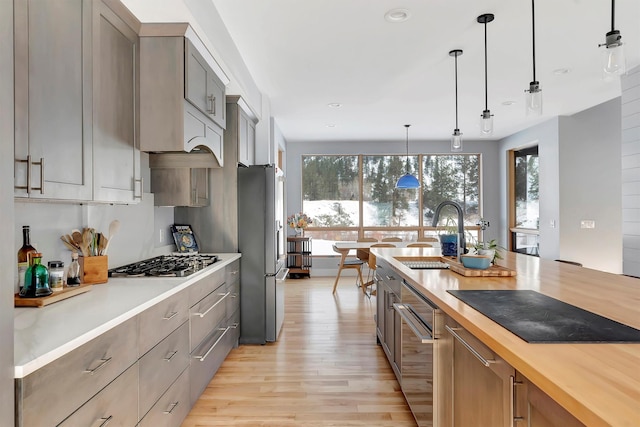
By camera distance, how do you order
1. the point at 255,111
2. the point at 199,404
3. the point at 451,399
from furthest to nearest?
the point at 255,111, the point at 199,404, the point at 451,399

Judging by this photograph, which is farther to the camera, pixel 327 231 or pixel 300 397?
pixel 327 231

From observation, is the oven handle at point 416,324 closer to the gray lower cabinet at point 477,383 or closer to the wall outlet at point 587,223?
the gray lower cabinet at point 477,383

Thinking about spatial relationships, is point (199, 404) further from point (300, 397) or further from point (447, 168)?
point (447, 168)

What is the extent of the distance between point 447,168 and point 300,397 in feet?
21.2

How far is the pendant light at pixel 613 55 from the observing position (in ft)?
5.64

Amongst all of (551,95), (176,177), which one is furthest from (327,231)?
(176,177)

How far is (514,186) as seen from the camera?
758 cm

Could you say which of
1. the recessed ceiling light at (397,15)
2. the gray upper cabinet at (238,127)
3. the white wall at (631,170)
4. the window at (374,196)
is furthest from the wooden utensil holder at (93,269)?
the window at (374,196)

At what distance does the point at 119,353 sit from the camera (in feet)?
4.94

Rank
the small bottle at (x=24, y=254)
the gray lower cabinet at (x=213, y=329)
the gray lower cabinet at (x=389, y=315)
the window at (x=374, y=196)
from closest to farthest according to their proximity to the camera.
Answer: the small bottle at (x=24, y=254)
the gray lower cabinet at (x=213, y=329)
the gray lower cabinet at (x=389, y=315)
the window at (x=374, y=196)

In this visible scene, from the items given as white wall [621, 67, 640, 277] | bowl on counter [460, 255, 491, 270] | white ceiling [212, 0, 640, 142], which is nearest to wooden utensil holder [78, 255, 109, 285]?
white ceiling [212, 0, 640, 142]

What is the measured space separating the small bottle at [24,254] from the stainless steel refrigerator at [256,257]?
6.67 ft

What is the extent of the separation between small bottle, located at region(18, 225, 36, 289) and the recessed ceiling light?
2652 millimetres

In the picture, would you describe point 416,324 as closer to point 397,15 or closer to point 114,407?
point 114,407
